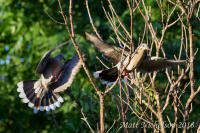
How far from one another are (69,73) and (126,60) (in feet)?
4.04

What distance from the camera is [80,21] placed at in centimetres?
799

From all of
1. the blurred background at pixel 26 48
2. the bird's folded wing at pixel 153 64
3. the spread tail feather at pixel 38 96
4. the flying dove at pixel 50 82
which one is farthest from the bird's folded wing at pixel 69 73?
the blurred background at pixel 26 48

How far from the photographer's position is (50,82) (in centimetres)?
560

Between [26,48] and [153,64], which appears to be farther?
[26,48]

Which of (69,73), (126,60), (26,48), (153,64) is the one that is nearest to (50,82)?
(69,73)

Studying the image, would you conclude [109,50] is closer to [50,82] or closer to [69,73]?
[69,73]

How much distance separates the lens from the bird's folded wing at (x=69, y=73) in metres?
5.09

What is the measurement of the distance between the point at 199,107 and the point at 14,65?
4234 mm

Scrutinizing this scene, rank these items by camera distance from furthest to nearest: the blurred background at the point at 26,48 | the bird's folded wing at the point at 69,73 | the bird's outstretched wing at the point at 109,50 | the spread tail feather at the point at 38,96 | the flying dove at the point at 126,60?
the blurred background at the point at 26,48
the spread tail feather at the point at 38,96
the bird's folded wing at the point at 69,73
the bird's outstretched wing at the point at 109,50
the flying dove at the point at 126,60

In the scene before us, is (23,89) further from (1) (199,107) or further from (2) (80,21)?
(1) (199,107)

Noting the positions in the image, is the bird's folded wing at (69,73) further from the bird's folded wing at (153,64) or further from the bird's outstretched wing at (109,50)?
the bird's folded wing at (153,64)

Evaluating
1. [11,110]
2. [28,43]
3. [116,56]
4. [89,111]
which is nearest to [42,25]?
[28,43]

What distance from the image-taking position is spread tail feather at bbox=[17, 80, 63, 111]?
5.94 metres

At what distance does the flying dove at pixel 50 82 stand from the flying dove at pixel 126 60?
720 millimetres
